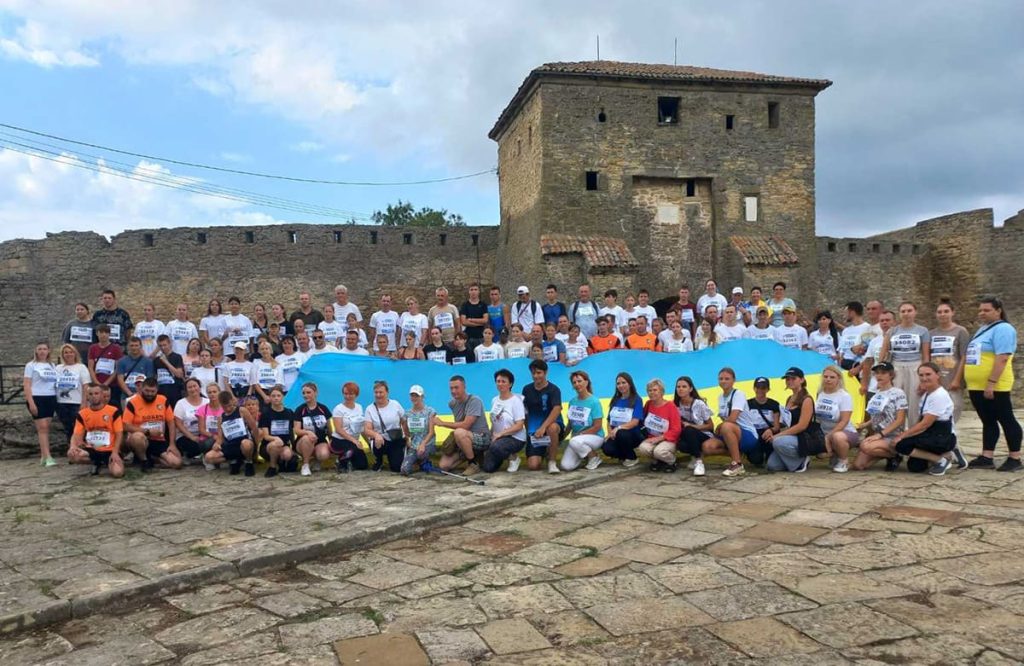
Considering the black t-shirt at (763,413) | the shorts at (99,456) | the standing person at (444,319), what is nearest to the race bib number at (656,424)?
the black t-shirt at (763,413)

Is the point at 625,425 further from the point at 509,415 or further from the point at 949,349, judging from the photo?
the point at 949,349

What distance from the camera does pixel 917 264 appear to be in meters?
24.4

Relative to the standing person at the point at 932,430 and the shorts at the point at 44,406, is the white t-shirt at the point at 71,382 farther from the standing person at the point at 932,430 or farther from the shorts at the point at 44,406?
the standing person at the point at 932,430

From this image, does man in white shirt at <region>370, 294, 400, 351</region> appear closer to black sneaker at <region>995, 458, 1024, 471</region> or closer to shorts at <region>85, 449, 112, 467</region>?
shorts at <region>85, 449, 112, 467</region>

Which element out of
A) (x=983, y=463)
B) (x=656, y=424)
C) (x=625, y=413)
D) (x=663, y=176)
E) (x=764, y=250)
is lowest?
(x=983, y=463)

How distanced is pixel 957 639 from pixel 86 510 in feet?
21.4

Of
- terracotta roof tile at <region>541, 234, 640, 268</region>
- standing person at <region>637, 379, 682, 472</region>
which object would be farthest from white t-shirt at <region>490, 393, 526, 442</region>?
terracotta roof tile at <region>541, 234, 640, 268</region>

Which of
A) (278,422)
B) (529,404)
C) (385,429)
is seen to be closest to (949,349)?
(529,404)

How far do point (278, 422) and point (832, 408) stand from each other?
5.99 meters

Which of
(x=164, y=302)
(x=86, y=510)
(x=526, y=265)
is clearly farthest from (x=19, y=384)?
(x=86, y=510)

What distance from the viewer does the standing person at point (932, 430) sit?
6.96 meters

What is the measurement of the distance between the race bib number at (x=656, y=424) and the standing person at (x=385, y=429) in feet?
8.87

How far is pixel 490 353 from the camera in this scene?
9.52 metres

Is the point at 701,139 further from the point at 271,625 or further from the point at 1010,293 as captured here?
the point at 271,625
